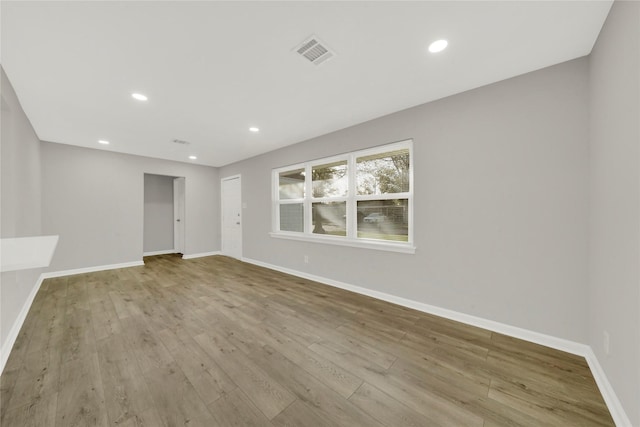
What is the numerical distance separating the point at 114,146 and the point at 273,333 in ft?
16.4

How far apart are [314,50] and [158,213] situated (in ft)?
22.4

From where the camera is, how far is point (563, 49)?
72.2 inches

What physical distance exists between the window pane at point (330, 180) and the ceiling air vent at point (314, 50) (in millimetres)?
1838

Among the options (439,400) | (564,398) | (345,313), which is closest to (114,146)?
(345,313)

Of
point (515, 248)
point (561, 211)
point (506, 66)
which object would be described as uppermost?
point (506, 66)

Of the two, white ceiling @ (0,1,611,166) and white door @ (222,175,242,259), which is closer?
white ceiling @ (0,1,611,166)

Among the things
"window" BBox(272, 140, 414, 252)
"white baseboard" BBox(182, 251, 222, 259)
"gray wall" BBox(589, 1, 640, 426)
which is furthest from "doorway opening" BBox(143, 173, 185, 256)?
"gray wall" BBox(589, 1, 640, 426)

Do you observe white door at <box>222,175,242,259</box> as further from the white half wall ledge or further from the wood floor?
the white half wall ledge

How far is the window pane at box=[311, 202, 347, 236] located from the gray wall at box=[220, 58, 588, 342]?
2.61 feet

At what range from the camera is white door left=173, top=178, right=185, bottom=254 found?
6559 millimetres

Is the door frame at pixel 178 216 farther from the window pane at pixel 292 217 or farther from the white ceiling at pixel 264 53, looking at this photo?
the window pane at pixel 292 217

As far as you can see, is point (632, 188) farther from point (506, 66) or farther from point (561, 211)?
point (506, 66)

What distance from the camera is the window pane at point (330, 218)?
12.2 feet

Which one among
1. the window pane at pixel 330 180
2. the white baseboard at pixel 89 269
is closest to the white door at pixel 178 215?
the white baseboard at pixel 89 269
